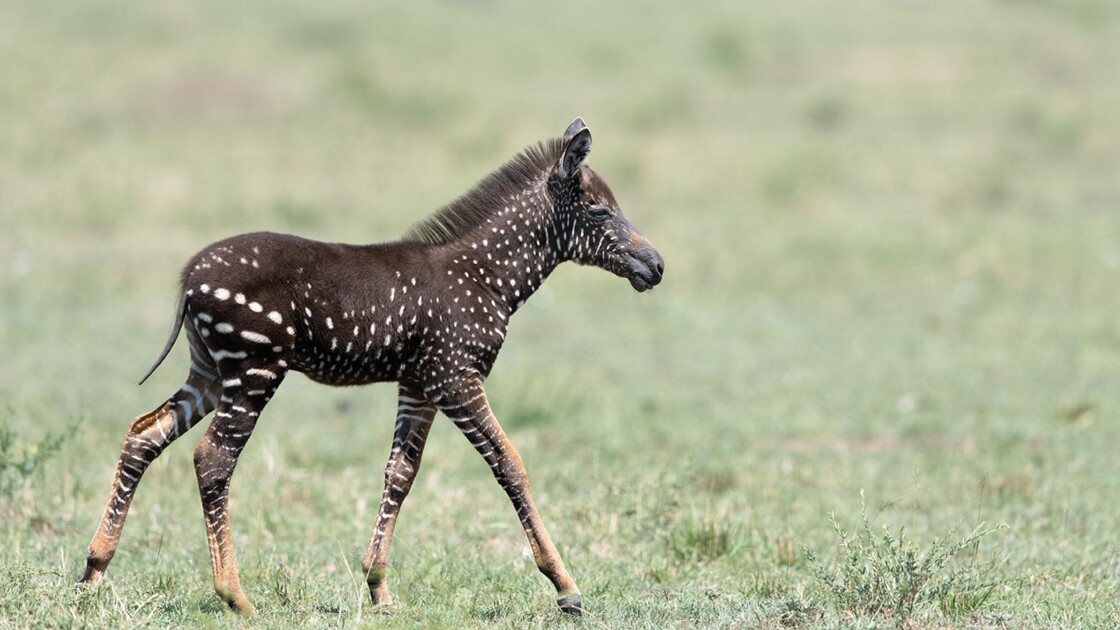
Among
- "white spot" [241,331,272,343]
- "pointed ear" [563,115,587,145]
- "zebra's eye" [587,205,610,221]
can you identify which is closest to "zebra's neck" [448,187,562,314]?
"zebra's eye" [587,205,610,221]

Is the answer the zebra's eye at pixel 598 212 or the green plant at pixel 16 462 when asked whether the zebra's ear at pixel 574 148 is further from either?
the green plant at pixel 16 462

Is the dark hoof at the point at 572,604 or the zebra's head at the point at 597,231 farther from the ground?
the zebra's head at the point at 597,231

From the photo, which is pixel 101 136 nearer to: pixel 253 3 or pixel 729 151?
pixel 253 3

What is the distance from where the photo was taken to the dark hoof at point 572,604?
6730 millimetres

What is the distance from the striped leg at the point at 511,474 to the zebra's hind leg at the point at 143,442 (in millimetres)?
1244

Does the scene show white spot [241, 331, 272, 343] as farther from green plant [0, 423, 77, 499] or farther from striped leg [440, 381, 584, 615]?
green plant [0, 423, 77, 499]

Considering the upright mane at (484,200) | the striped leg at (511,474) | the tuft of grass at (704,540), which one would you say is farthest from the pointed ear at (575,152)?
the tuft of grass at (704,540)

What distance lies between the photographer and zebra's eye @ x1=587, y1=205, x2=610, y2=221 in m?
7.34

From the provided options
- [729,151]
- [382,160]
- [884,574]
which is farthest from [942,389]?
[382,160]

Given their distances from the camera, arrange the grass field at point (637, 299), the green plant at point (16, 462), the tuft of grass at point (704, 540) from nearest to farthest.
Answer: the grass field at point (637, 299), the tuft of grass at point (704, 540), the green plant at point (16, 462)

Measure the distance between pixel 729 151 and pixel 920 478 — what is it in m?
14.3

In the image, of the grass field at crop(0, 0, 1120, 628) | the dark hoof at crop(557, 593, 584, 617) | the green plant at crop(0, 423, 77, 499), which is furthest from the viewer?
the green plant at crop(0, 423, 77, 499)

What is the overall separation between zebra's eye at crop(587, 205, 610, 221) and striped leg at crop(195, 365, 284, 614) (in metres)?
1.93

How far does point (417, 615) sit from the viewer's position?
673cm
